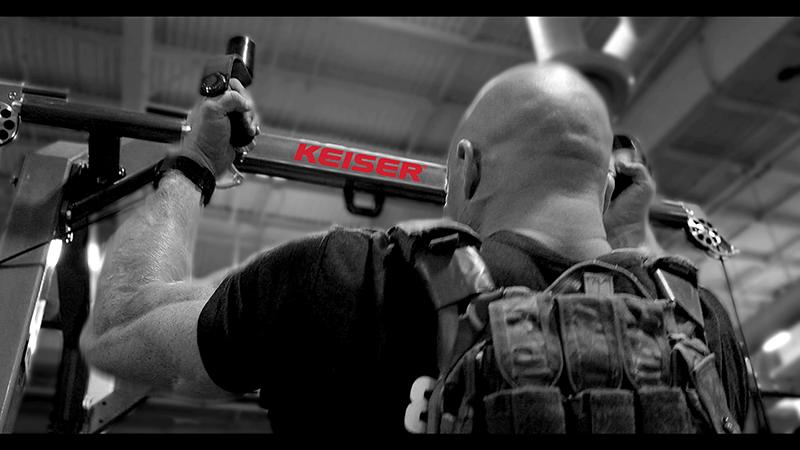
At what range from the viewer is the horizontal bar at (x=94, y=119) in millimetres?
1610

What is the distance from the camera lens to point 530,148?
4.09 feet

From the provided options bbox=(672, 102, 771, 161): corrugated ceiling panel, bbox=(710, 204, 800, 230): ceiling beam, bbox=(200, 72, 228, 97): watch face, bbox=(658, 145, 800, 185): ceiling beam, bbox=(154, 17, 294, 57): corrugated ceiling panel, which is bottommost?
bbox=(200, 72, 228, 97): watch face

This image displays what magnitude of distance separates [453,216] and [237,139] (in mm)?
563

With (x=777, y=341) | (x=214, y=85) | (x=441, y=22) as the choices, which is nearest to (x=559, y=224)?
(x=214, y=85)

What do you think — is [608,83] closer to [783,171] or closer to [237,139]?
[237,139]

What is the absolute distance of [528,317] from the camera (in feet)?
3.16

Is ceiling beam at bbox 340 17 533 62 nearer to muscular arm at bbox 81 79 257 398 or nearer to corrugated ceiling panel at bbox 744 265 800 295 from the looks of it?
muscular arm at bbox 81 79 257 398

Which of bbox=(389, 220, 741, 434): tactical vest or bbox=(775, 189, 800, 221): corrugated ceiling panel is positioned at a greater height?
bbox=(775, 189, 800, 221): corrugated ceiling panel

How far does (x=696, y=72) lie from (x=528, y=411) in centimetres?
461

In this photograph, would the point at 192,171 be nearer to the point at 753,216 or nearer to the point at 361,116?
the point at 361,116

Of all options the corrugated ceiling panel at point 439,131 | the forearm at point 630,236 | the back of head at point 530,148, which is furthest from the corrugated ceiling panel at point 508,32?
the back of head at point 530,148

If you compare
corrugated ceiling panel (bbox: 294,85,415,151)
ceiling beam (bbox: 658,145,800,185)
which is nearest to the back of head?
corrugated ceiling panel (bbox: 294,85,415,151)

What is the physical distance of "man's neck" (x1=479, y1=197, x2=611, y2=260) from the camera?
1138mm

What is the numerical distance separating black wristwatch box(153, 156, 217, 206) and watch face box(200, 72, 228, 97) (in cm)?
16
